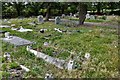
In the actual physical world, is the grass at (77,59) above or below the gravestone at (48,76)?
below

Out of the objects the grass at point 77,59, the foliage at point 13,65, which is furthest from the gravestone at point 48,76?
the foliage at point 13,65

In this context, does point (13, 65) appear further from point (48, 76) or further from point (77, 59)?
point (77, 59)

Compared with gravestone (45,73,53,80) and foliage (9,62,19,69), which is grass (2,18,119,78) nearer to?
gravestone (45,73,53,80)

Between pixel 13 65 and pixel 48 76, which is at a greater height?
pixel 48 76

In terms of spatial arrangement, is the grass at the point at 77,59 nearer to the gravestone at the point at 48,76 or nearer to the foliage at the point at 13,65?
the gravestone at the point at 48,76

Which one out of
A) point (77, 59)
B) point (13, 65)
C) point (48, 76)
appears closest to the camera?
point (48, 76)

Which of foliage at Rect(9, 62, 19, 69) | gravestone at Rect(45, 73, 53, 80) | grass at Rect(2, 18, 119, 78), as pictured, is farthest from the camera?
foliage at Rect(9, 62, 19, 69)

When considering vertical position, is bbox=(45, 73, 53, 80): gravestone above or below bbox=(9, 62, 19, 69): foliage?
above

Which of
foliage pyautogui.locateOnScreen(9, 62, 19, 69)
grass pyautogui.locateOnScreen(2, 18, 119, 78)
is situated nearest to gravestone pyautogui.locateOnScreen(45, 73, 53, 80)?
grass pyautogui.locateOnScreen(2, 18, 119, 78)

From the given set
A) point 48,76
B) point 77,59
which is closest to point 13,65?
point 48,76

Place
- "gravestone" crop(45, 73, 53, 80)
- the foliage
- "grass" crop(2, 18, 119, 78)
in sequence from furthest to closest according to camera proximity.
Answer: the foliage < "grass" crop(2, 18, 119, 78) < "gravestone" crop(45, 73, 53, 80)

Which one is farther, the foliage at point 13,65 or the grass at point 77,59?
the foliage at point 13,65

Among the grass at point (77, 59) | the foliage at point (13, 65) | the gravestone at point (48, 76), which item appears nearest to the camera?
the gravestone at point (48, 76)

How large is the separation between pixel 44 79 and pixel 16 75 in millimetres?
827
